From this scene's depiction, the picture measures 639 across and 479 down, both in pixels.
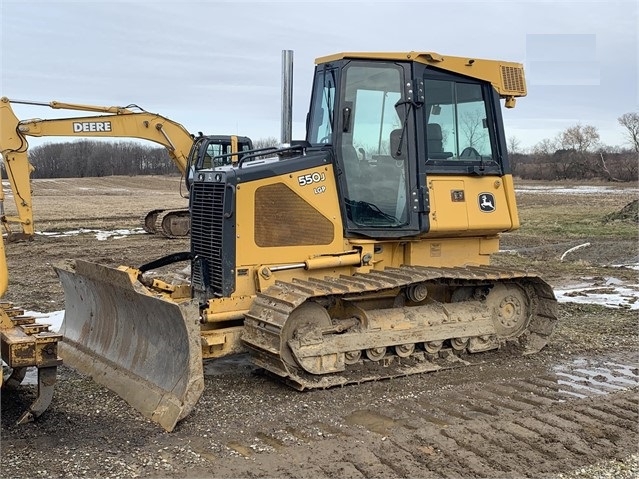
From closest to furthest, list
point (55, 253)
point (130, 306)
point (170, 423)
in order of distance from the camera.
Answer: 1. point (170, 423)
2. point (130, 306)
3. point (55, 253)

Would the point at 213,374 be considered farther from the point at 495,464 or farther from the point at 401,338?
the point at 495,464

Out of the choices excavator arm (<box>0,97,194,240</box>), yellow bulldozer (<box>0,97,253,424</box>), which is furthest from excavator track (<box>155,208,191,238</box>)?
excavator arm (<box>0,97,194,240</box>)

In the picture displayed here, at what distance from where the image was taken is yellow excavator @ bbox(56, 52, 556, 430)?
6512mm

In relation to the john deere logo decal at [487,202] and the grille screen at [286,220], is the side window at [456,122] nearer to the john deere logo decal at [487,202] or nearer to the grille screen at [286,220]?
the john deere logo decal at [487,202]

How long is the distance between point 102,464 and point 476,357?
13.6 feet

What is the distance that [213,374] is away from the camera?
7.07 meters

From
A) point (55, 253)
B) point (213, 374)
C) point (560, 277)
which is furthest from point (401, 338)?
point (55, 253)

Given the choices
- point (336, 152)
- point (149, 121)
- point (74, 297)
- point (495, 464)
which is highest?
point (149, 121)

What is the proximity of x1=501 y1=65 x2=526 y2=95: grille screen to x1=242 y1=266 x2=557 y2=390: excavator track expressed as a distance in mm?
2012

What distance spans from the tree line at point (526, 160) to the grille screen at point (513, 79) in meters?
30.8

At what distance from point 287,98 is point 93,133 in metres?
9.30

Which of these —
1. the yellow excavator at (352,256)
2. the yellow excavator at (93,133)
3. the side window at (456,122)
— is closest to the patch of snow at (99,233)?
the yellow excavator at (93,133)

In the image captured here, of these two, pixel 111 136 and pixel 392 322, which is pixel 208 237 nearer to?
pixel 392 322

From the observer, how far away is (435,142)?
747 centimetres
